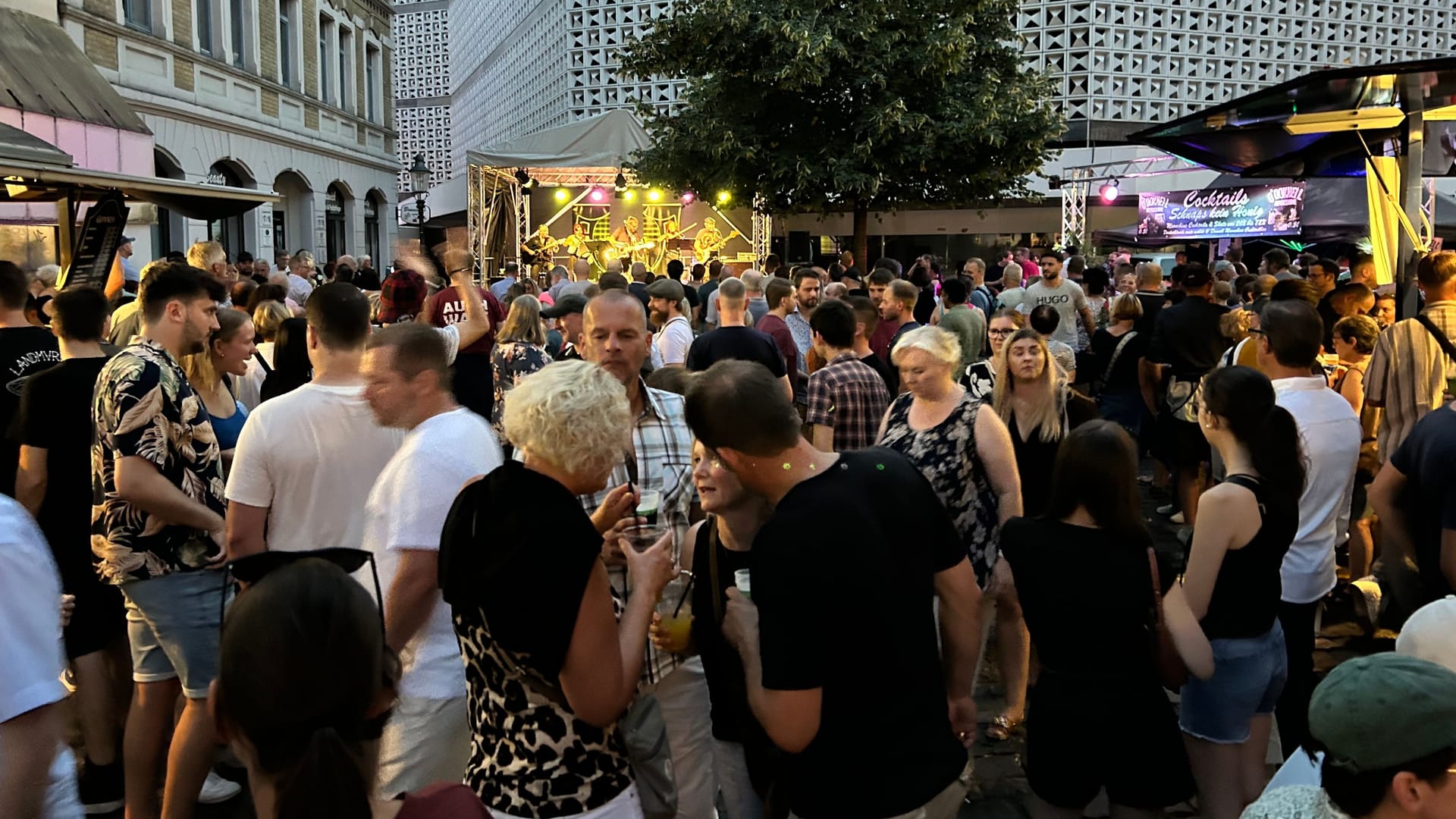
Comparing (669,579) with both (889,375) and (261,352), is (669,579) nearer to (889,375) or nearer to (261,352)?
(261,352)

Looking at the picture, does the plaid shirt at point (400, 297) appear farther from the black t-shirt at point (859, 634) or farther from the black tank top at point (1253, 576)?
the black tank top at point (1253, 576)

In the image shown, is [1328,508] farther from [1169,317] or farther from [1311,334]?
[1169,317]

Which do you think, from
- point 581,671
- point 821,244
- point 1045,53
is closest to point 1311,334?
point 581,671

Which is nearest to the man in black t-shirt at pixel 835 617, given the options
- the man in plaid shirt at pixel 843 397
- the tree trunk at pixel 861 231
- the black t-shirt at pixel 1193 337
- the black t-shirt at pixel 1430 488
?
the black t-shirt at pixel 1430 488

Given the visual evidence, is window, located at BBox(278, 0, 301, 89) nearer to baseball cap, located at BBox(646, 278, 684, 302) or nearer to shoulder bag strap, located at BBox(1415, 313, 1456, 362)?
baseball cap, located at BBox(646, 278, 684, 302)

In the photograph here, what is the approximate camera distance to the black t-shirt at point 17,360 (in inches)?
184

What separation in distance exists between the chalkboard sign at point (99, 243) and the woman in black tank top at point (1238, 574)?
7.26 metres

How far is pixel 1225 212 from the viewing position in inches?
696

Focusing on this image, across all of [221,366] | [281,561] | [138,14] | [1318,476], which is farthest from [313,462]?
[138,14]

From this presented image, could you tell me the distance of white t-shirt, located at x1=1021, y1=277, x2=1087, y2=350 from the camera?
368 inches

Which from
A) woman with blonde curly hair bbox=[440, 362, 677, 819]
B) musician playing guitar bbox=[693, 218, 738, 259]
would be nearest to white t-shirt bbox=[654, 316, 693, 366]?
woman with blonde curly hair bbox=[440, 362, 677, 819]

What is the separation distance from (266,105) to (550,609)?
22215mm

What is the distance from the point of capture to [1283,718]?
4.04 meters

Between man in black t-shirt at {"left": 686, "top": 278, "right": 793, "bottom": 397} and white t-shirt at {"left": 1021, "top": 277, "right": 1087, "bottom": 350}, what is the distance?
3.45 m
